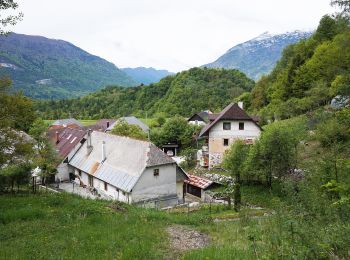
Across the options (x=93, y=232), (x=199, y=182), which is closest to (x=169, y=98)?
(x=199, y=182)

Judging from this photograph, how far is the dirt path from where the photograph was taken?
11.0 meters

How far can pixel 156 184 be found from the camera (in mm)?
30984

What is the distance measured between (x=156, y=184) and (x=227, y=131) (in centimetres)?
1414

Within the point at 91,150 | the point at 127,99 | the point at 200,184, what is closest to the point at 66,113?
the point at 127,99

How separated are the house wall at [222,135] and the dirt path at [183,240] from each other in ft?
91.5

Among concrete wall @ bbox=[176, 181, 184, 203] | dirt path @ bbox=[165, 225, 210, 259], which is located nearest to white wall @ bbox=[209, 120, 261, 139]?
concrete wall @ bbox=[176, 181, 184, 203]

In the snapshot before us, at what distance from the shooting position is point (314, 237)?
7.36 metres

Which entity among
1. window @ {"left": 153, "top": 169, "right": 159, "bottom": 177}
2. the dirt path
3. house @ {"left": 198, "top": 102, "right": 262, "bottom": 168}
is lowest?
the dirt path

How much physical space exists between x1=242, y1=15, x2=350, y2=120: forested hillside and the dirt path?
3416 cm

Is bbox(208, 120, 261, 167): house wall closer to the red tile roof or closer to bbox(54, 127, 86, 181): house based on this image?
the red tile roof

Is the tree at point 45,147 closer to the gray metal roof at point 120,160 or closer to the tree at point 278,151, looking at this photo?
the gray metal roof at point 120,160

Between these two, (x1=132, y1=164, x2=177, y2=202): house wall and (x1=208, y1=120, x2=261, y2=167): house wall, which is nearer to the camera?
(x1=132, y1=164, x2=177, y2=202): house wall

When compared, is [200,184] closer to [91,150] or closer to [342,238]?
[91,150]

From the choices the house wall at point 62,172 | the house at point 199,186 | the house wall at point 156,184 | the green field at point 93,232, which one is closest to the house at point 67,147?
the house wall at point 62,172
